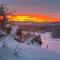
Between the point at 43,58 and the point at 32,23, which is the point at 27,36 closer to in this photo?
the point at 32,23

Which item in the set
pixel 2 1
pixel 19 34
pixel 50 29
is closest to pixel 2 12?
pixel 2 1

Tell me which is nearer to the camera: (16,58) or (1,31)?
(16,58)

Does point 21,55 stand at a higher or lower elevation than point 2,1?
lower

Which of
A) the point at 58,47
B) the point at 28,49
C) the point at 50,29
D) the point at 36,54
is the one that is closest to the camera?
the point at 36,54

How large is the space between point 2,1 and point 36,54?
376cm

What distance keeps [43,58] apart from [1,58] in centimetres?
158

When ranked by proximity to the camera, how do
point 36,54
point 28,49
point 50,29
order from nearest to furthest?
point 36,54 → point 28,49 → point 50,29

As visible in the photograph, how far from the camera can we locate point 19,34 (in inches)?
628

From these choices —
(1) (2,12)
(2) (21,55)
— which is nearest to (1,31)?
(1) (2,12)

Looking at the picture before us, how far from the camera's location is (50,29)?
17.9m

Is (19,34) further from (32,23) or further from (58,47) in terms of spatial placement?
(58,47)

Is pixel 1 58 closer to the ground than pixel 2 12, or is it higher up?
closer to the ground

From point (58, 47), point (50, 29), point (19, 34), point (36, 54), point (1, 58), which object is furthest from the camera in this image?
point (50, 29)

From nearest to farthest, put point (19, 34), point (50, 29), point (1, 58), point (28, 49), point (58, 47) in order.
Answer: point (1, 58) → point (28, 49) → point (58, 47) → point (19, 34) → point (50, 29)
